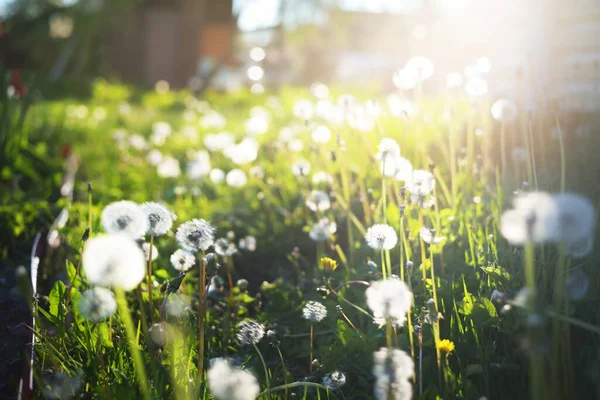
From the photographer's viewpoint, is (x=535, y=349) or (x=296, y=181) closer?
(x=535, y=349)

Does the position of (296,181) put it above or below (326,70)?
below

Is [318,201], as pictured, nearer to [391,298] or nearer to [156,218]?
[156,218]

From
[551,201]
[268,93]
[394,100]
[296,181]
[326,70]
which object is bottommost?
[551,201]

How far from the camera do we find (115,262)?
1498mm

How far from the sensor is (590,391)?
1.86 metres

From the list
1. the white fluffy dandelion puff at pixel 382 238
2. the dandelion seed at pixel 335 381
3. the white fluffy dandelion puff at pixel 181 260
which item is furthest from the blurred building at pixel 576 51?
the dandelion seed at pixel 335 381

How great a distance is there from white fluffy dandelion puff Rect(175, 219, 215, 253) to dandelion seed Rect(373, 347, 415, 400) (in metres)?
0.70

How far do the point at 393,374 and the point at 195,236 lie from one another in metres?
0.78

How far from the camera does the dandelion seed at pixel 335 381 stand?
6.28 feet

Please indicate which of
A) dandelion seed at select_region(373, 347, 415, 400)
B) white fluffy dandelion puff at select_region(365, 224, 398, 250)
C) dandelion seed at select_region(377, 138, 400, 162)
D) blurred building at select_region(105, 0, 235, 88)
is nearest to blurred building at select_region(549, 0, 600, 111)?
dandelion seed at select_region(377, 138, 400, 162)

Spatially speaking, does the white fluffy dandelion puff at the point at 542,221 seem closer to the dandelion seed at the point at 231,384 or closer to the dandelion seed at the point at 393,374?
the dandelion seed at the point at 393,374

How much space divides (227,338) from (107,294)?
84cm

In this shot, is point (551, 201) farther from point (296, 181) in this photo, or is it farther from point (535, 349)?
point (296, 181)

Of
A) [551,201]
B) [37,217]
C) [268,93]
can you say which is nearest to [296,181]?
[37,217]
